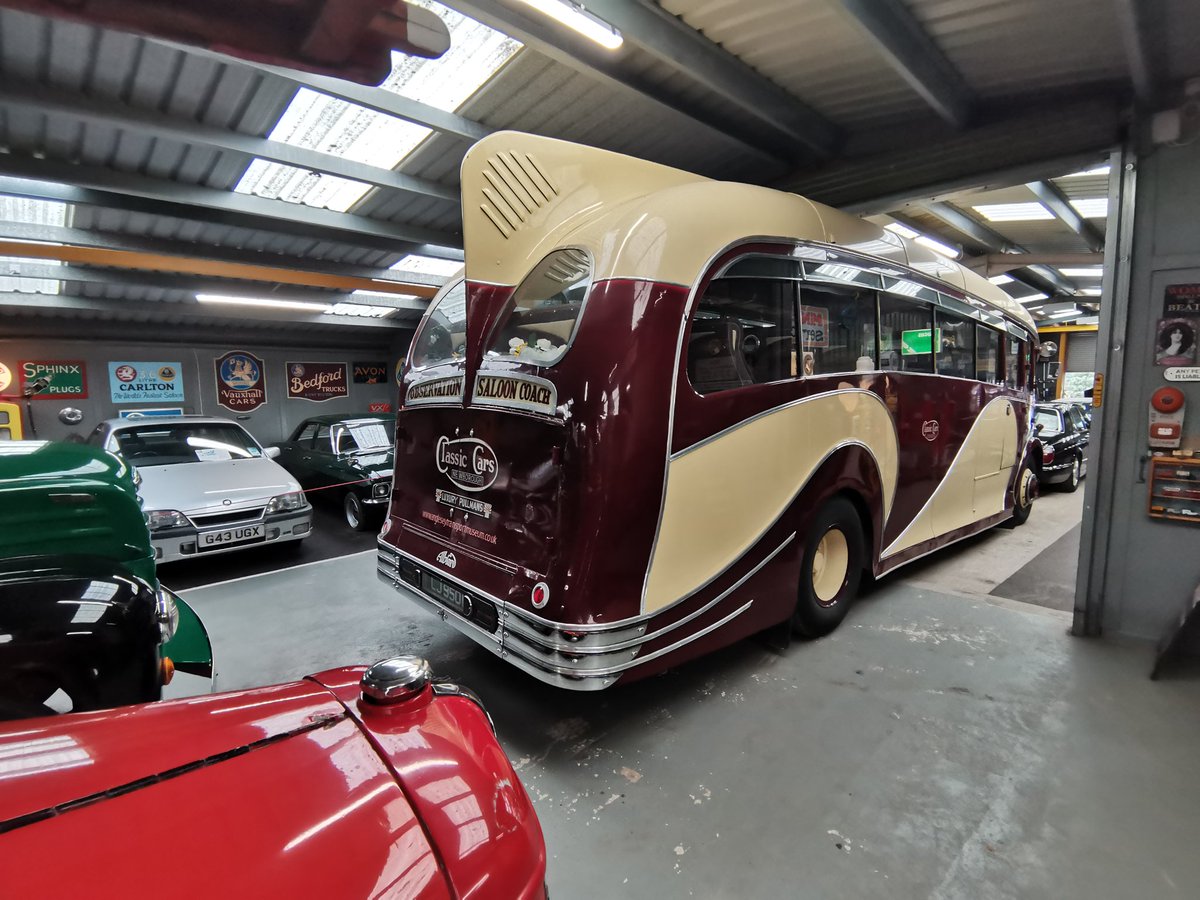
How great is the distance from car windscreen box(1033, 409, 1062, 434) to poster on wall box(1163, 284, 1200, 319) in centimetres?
650

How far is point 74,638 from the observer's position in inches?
71.5

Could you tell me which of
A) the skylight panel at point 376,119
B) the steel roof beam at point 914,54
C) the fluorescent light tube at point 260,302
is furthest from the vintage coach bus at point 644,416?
the fluorescent light tube at point 260,302

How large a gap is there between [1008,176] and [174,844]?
17.7 feet

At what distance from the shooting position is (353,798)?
3.29 feet

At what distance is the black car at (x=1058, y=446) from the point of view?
8.74 metres

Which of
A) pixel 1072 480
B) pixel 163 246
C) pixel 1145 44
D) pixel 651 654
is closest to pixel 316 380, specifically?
pixel 163 246

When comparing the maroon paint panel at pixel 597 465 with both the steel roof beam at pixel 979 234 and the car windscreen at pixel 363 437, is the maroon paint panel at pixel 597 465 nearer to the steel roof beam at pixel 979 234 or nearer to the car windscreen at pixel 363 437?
the steel roof beam at pixel 979 234

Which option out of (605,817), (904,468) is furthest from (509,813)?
(904,468)

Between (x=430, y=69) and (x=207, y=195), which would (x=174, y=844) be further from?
(x=207, y=195)

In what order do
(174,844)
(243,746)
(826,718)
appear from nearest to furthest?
(174,844), (243,746), (826,718)

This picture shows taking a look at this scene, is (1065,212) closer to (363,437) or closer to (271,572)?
(363,437)

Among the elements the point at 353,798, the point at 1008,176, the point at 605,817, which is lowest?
the point at 605,817

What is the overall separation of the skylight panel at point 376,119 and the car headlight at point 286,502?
9.96 ft

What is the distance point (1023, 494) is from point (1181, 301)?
389cm
